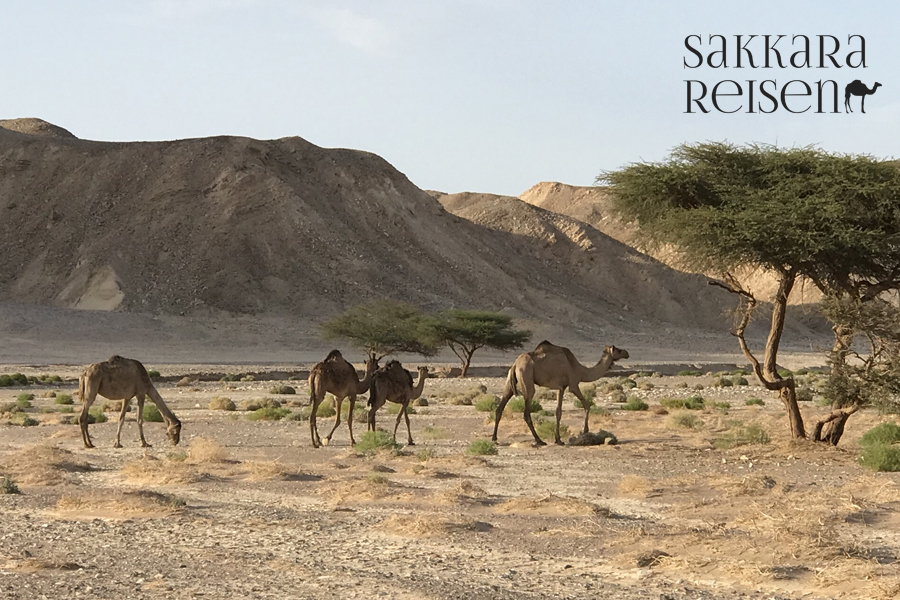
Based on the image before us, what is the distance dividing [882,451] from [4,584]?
1180cm

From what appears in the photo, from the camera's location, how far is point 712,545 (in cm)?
1048

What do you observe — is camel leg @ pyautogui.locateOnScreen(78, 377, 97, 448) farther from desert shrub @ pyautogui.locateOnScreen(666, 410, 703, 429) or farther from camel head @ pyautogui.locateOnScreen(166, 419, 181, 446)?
desert shrub @ pyautogui.locateOnScreen(666, 410, 703, 429)

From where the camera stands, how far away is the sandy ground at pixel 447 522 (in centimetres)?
925

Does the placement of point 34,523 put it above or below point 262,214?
below

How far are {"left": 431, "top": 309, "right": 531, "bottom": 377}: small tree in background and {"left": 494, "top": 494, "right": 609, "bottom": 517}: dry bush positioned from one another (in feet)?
136

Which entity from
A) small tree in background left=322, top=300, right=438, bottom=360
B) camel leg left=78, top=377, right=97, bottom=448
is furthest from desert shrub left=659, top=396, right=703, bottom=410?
small tree in background left=322, top=300, right=438, bottom=360

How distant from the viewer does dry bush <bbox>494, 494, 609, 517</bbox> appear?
1272 centimetres


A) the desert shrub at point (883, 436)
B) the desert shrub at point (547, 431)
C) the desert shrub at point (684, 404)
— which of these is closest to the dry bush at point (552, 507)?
the desert shrub at point (883, 436)

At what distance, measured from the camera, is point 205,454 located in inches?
684

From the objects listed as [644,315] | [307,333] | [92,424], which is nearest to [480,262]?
[644,315]

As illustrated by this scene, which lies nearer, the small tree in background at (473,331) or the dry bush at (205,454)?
the dry bush at (205,454)

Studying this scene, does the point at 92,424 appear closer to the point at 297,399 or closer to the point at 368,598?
the point at 297,399

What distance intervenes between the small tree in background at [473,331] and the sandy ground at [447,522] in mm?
35553

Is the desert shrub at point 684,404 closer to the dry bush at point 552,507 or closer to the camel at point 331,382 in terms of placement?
the camel at point 331,382
